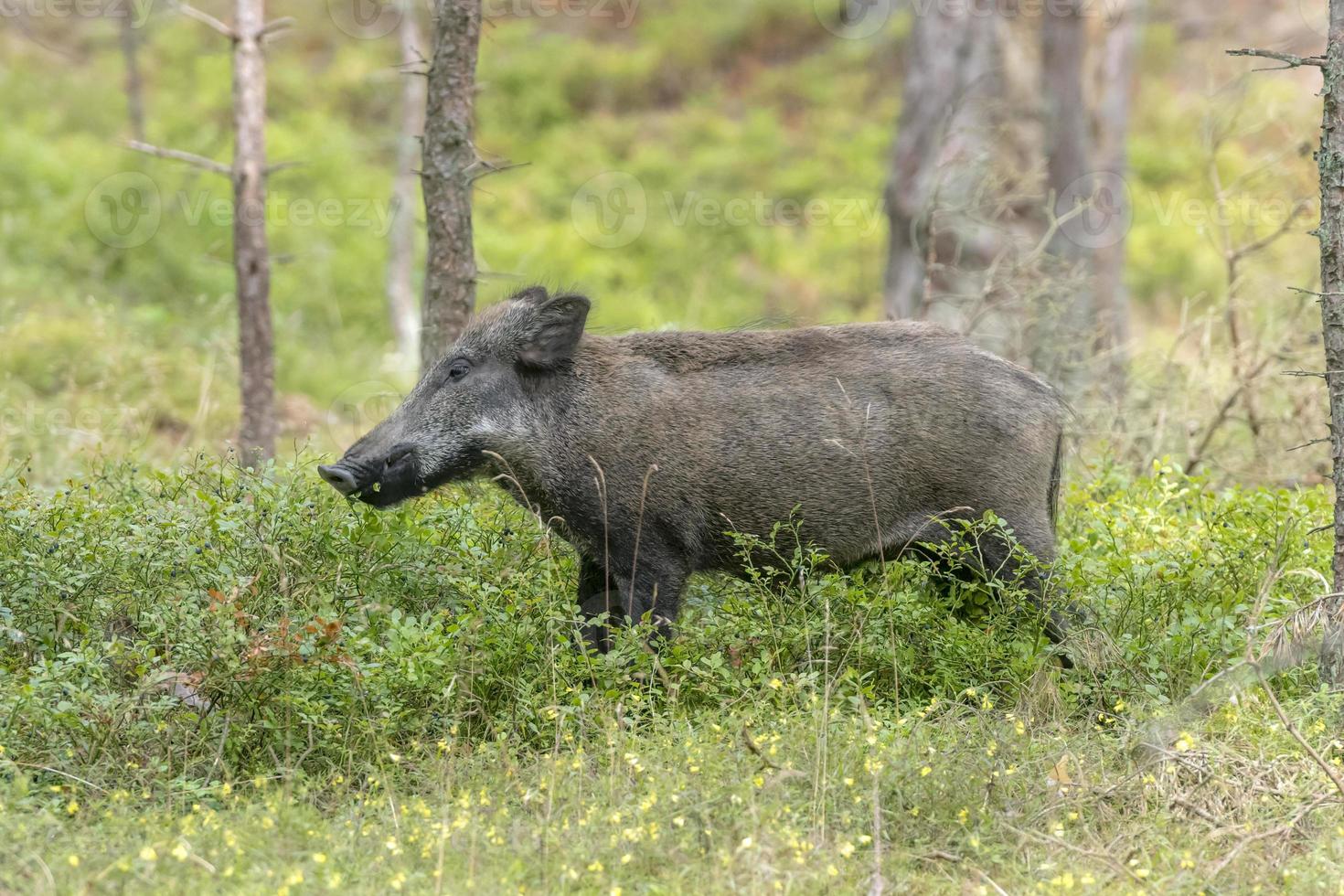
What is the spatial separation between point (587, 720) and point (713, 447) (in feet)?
5.08

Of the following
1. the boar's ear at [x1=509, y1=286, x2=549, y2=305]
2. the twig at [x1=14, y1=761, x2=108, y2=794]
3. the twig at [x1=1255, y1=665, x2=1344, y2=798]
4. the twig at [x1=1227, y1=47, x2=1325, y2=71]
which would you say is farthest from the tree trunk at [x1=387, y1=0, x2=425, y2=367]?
the twig at [x1=1255, y1=665, x2=1344, y2=798]

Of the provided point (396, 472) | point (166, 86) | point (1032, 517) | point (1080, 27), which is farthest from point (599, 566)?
point (166, 86)

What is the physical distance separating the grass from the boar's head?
0.83 feet

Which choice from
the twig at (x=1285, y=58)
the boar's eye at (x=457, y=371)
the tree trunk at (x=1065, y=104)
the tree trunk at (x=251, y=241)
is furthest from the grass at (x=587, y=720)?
the tree trunk at (x=1065, y=104)

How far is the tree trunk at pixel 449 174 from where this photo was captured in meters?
8.02

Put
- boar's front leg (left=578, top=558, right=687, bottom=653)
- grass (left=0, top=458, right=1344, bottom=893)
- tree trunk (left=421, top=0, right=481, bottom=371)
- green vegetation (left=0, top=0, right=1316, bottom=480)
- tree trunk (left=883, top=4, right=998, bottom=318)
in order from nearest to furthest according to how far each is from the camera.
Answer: grass (left=0, top=458, right=1344, bottom=893)
boar's front leg (left=578, top=558, right=687, bottom=653)
tree trunk (left=421, top=0, right=481, bottom=371)
green vegetation (left=0, top=0, right=1316, bottom=480)
tree trunk (left=883, top=4, right=998, bottom=318)

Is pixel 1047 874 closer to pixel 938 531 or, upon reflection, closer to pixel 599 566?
pixel 938 531

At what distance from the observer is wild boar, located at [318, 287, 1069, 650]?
6375 mm

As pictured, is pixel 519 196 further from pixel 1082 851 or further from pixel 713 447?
pixel 1082 851

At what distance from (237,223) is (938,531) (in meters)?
6.00

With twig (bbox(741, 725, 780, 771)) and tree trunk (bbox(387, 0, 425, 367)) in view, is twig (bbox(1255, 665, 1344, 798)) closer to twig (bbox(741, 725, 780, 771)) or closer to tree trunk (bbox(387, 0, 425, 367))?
twig (bbox(741, 725, 780, 771))

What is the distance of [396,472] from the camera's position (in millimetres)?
6391

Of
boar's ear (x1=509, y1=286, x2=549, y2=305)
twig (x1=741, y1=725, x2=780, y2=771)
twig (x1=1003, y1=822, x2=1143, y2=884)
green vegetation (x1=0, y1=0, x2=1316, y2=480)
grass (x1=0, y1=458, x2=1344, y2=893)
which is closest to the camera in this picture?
twig (x1=1003, y1=822, x2=1143, y2=884)

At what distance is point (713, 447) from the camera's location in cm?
646
